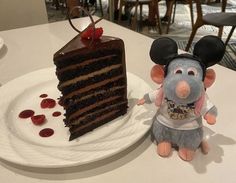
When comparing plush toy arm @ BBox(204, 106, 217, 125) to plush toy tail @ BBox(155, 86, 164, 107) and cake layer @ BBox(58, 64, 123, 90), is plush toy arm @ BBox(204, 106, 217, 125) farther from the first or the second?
cake layer @ BBox(58, 64, 123, 90)

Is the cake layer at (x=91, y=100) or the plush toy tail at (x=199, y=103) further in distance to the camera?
the cake layer at (x=91, y=100)

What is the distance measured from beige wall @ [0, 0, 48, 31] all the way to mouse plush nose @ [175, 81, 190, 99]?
1667mm

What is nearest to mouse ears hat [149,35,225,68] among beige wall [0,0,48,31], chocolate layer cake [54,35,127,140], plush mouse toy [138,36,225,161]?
plush mouse toy [138,36,225,161]

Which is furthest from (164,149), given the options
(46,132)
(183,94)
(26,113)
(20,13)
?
(20,13)

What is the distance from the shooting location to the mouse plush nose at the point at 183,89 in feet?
1.58

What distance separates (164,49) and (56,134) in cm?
31

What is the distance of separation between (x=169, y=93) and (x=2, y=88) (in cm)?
52

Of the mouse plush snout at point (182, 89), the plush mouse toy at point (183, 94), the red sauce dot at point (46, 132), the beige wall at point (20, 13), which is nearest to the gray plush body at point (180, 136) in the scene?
the plush mouse toy at point (183, 94)

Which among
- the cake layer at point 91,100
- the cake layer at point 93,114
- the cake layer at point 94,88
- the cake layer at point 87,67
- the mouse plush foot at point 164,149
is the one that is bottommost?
the mouse plush foot at point 164,149

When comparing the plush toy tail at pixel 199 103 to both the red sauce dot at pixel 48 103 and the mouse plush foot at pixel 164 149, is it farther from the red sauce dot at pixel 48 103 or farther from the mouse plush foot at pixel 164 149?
the red sauce dot at pixel 48 103

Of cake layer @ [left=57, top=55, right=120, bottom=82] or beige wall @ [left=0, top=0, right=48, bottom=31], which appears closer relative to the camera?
cake layer @ [left=57, top=55, right=120, bottom=82]

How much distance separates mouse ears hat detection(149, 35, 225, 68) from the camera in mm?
498

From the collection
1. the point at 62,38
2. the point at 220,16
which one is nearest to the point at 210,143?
the point at 62,38

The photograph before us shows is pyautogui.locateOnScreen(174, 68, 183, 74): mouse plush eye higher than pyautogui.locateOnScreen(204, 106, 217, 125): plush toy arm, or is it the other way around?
pyautogui.locateOnScreen(174, 68, 183, 74): mouse plush eye
